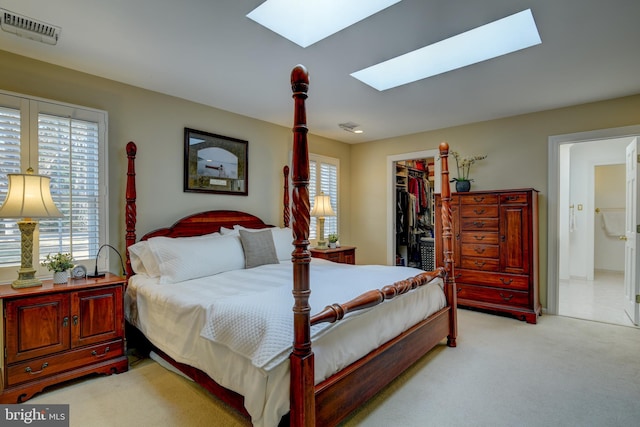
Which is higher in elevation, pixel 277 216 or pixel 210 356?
pixel 277 216

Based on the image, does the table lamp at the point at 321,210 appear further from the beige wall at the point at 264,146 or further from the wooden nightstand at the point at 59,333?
the wooden nightstand at the point at 59,333

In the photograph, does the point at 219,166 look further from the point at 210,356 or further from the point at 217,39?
the point at 210,356

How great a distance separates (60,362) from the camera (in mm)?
2271

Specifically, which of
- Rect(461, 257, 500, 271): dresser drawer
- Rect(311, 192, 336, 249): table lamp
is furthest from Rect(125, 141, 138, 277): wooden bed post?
Rect(461, 257, 500, 271): dresser drawer

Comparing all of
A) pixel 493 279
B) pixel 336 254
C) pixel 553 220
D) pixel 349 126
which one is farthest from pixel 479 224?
pixel 349 126

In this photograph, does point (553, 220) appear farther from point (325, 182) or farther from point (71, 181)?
point (71, 181)

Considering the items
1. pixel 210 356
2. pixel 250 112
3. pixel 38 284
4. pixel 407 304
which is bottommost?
pixel 210 356

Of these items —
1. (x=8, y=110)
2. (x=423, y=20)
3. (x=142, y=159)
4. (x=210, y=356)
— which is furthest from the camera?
(x=142, y=159)

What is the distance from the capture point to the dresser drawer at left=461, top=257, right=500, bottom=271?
389 centimetres

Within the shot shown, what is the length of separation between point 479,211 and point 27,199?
4.39 meters

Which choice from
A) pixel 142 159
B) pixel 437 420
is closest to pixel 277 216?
pixel 142 159

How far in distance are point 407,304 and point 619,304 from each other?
154 inches

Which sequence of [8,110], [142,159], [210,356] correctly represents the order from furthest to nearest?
1. [142,159]
2. [8,110]
3. [210,356]

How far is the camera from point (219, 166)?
385 centimetres
